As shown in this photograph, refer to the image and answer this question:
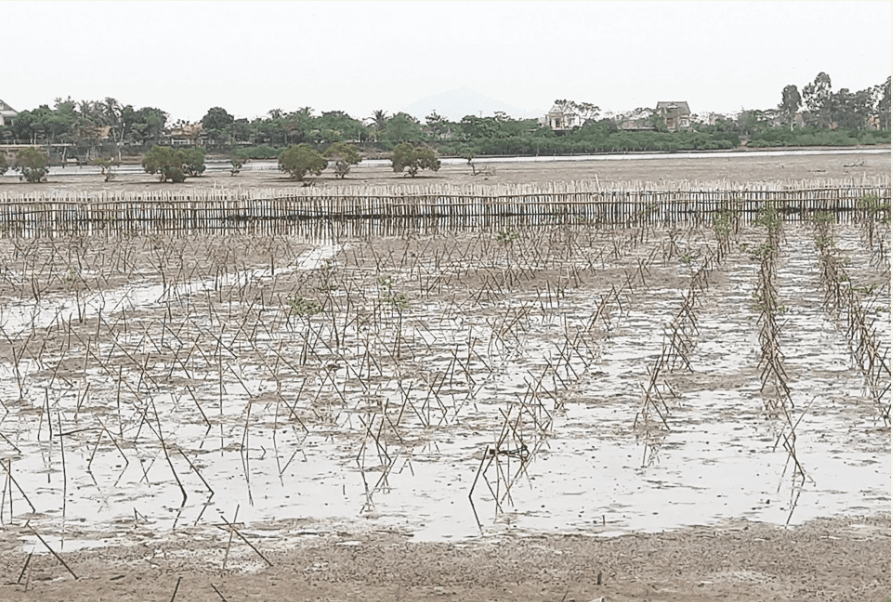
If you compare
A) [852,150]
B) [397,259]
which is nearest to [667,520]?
[397,259]

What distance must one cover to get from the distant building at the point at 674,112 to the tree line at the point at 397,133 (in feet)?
45.2

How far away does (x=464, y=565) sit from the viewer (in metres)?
4.82

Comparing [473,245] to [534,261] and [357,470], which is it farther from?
[357,470]

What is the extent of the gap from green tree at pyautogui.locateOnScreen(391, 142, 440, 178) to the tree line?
18.8 metres

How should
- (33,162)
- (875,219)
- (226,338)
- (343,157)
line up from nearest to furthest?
(226,338), (875,219), (33,162), (343,157)

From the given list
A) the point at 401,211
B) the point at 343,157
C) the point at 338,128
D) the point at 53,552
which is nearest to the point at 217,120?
the point at 338,128

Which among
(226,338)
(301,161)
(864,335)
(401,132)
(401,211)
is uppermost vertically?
(401,132)

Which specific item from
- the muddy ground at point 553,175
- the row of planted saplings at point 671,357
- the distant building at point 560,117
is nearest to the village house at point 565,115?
the distant building at point 560,117

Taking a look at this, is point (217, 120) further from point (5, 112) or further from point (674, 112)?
point (674, 112)

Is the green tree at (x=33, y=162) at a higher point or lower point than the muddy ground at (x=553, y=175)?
higher

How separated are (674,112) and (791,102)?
12.0 metres

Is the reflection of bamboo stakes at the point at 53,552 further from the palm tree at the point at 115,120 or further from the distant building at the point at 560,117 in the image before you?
the distant building at the point at 560,117

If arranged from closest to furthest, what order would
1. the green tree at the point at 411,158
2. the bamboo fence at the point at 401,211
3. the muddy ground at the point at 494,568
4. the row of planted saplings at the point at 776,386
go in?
the muddy ground at the point at 494,568
the row of planted saplings at the point at 776,386
the bamboo fence at the point at 401,211
the green tree at the point at 411,158

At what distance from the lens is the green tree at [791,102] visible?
94500 mm
